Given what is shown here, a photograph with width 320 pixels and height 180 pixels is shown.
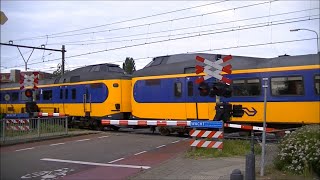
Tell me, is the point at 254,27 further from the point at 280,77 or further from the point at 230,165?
the point at 230,165

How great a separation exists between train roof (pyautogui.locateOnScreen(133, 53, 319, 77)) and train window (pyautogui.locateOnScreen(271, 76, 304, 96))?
543mm

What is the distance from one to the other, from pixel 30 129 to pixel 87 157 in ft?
21.3

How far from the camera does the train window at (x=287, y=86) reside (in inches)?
619

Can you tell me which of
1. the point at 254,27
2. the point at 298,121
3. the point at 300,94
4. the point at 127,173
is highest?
the point at 254,27

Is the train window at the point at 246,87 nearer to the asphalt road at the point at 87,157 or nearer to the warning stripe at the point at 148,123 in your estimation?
the warning stripe at the point at 148,123

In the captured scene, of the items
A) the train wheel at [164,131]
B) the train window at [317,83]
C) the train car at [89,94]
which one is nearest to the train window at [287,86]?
the train window at [317,83]

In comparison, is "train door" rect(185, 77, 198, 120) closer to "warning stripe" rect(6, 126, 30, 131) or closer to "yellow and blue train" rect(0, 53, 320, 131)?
"yellow and blue train" rect(0, 53, 320, 131)

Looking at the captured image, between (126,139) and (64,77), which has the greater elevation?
(64,77)

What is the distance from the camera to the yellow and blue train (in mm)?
15773

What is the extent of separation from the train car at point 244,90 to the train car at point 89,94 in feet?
5.49

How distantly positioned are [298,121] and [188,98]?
16.2 feet

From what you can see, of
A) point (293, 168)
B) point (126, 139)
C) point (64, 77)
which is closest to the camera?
point (293, 168)

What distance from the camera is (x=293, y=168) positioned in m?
9.30

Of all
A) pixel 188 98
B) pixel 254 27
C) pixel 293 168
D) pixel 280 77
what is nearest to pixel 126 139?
pixel 188 98
